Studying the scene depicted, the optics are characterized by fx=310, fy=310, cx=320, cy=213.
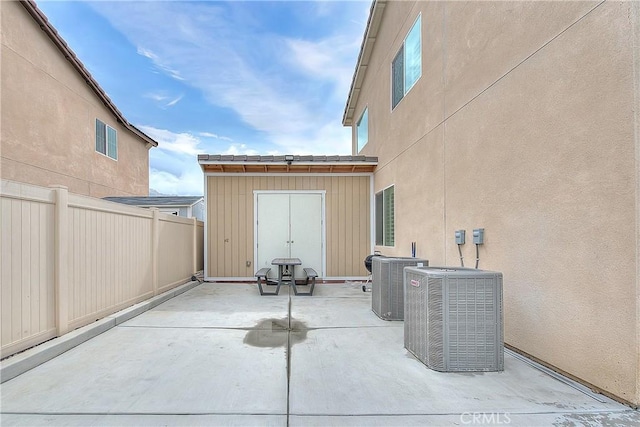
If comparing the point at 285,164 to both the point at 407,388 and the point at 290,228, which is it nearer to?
the point at 290,228

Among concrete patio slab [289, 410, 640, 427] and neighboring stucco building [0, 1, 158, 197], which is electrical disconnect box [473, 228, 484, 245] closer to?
concrete patio slab [289, 410, 640, 427]

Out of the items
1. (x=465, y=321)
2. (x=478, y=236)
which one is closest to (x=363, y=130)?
(x=478, y=236)

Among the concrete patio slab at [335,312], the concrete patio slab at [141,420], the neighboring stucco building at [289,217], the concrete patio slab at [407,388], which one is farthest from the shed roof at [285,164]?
the concrete patio slab at [141,420]

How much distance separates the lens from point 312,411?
210cm

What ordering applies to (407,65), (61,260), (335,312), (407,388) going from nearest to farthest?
(407,388) < (61,260) < (335,312) < (407,65)

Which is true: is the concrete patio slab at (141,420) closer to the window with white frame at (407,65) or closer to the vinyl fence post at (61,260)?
the vinyl fence post at (61,260)

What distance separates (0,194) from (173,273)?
13.9 ft

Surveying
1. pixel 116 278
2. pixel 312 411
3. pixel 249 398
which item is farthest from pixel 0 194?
pixel 312 411

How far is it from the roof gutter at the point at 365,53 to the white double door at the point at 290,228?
15.5 ft

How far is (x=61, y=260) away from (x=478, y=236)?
4623mm

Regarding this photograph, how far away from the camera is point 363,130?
35.2ft

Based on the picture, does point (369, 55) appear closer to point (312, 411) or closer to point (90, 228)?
point (90, 228)

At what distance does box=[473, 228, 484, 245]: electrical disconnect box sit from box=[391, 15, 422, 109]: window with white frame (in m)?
3.14

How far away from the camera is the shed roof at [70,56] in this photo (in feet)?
25.9
